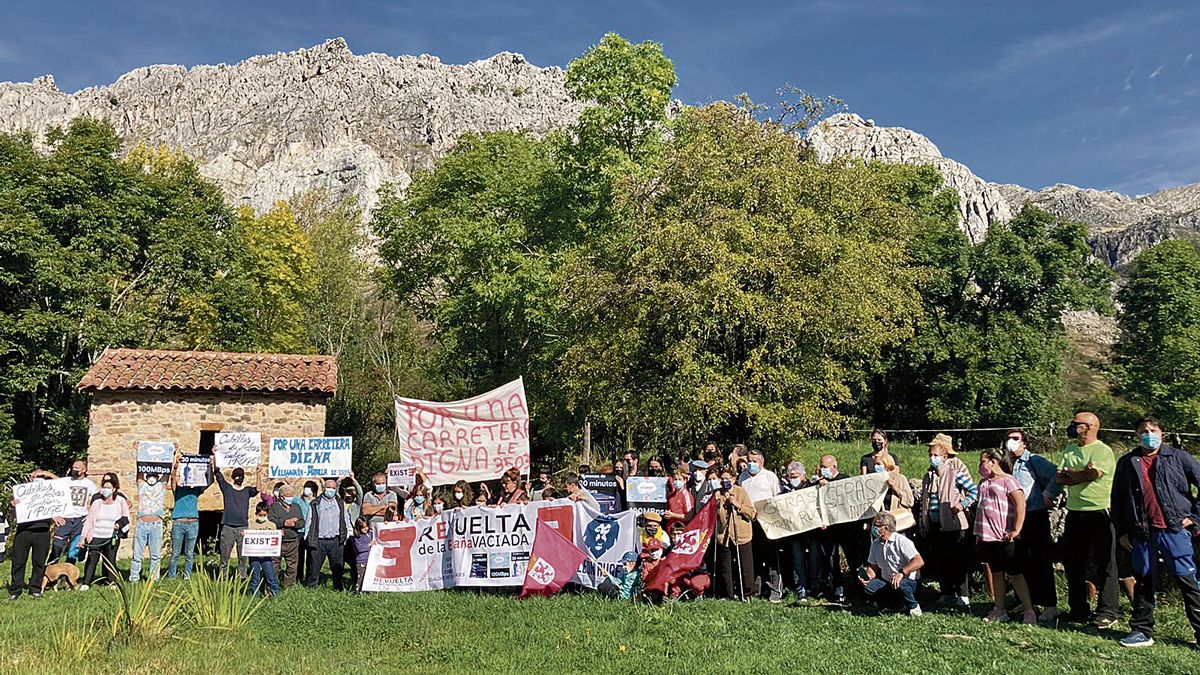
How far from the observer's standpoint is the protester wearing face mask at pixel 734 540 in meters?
11.1

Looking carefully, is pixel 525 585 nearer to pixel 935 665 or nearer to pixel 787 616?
pixel 787 616

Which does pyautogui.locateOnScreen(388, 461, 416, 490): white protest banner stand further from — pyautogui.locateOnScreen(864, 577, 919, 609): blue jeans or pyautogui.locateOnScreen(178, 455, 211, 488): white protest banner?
pyautogui.locateOnScreen(864, 577, 919, 609): blue jeans

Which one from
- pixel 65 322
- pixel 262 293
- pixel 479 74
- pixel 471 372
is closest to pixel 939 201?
pixel 471 372

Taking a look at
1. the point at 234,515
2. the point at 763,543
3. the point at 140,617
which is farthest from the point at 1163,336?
the point at 140,617

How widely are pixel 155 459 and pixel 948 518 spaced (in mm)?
11873

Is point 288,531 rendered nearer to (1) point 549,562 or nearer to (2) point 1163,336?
(1) point 549,562

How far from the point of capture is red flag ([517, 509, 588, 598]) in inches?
449

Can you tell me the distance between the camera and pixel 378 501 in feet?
47.2

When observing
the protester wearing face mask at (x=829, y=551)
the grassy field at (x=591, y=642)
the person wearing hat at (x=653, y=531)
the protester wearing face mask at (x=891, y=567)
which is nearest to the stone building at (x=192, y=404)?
the grassy field at (x=591, y=642)

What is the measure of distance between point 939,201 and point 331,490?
122 ft

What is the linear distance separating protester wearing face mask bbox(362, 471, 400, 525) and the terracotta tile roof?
6731mm

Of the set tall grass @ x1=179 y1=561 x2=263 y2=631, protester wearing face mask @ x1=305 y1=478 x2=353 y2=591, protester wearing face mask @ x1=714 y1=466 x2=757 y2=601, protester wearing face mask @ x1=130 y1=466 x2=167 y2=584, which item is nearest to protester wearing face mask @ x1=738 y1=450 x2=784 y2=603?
protester wearing face mask @ x1=714 y1=466 x2=757 y2=601

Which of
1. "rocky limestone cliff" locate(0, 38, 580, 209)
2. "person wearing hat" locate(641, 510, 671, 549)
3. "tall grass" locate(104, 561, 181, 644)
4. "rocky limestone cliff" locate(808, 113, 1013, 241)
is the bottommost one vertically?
"tall grass" locate(104, 561, 181, 644)

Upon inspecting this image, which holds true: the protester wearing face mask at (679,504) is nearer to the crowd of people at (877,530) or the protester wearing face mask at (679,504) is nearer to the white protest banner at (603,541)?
the crowd of people at (877,530)
